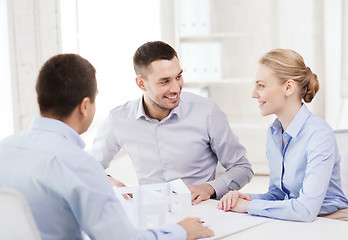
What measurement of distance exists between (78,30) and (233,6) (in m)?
1.73

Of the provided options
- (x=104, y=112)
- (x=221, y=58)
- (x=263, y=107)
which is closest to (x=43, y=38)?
(x=104, y=112)

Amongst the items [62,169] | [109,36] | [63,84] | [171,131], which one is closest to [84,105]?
[63,84]

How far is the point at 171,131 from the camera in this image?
203cm

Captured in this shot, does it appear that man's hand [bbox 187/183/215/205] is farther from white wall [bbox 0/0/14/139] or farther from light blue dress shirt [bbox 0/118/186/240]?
white wall [bbox 0/0/14/139]

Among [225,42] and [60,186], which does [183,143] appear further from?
[225,42]

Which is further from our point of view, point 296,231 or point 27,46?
point 27,46

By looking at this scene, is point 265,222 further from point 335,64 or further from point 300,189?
point 335,64

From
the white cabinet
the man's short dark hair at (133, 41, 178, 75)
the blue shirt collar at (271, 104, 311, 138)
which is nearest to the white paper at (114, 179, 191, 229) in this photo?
the blue shirt collar at (271, 104, 311, 138)

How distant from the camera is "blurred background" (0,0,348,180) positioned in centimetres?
348

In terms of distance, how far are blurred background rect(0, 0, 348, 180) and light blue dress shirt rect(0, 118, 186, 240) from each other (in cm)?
198

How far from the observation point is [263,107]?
67.4 inches

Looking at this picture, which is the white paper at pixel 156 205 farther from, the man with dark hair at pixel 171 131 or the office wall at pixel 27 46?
the office wall at pixel 27 46

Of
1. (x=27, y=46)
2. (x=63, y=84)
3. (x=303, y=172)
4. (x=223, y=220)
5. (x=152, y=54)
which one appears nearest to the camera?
(x=63, y=84)

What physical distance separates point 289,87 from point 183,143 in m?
0.55
